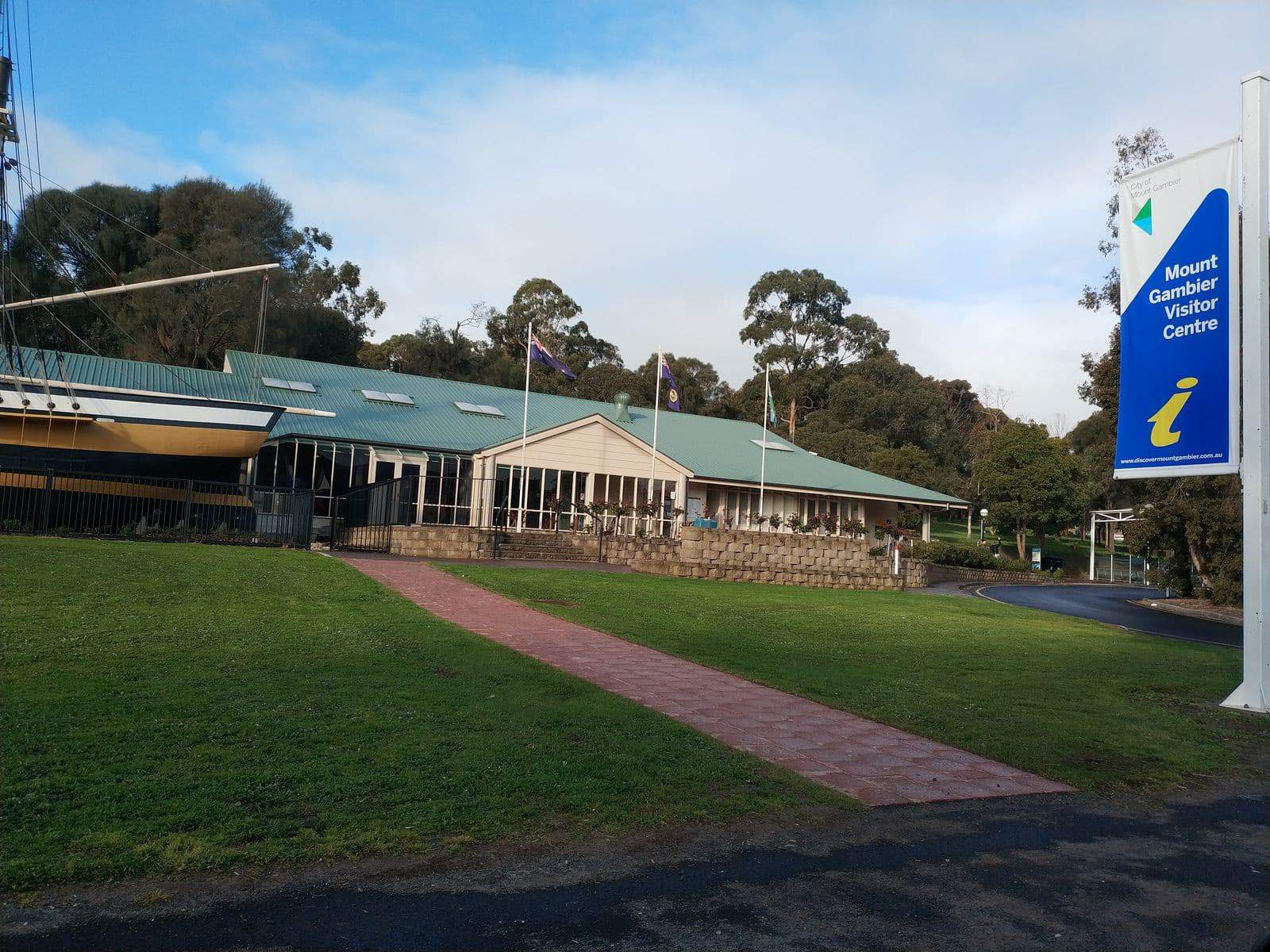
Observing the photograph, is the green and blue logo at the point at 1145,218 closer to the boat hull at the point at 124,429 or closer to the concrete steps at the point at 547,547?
the concrete steps at the point at 547,547

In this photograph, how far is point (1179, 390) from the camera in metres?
11.7

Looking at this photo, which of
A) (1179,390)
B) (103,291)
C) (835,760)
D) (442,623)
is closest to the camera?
(835,760)

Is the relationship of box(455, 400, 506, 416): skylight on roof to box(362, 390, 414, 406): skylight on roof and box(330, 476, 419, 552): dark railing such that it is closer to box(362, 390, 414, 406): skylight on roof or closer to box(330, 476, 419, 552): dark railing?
box(362, 390, 414, 406): skylight on roof

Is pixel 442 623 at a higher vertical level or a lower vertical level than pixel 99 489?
lower

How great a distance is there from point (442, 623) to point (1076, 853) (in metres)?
8.85

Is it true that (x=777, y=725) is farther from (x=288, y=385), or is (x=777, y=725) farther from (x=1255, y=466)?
(x=288, y=385)

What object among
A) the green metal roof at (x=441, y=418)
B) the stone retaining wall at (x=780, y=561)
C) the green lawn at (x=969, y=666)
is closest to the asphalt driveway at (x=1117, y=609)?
the green lawn at (x=969, y=666)

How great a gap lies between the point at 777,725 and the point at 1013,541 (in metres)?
64.2

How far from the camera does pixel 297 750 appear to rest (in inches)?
247

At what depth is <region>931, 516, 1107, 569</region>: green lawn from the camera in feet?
199

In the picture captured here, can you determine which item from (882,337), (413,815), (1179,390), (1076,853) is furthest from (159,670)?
(882,337)

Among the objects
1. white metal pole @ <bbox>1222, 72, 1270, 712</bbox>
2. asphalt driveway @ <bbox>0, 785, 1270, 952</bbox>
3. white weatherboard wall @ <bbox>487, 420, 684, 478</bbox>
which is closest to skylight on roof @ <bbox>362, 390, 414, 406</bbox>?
white weatherboard wall @ <bbox>487, 420, 684, 478</bbox>

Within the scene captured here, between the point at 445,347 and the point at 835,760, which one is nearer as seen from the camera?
the point at 835,760

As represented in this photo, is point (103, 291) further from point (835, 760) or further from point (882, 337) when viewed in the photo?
point (882, 337)
